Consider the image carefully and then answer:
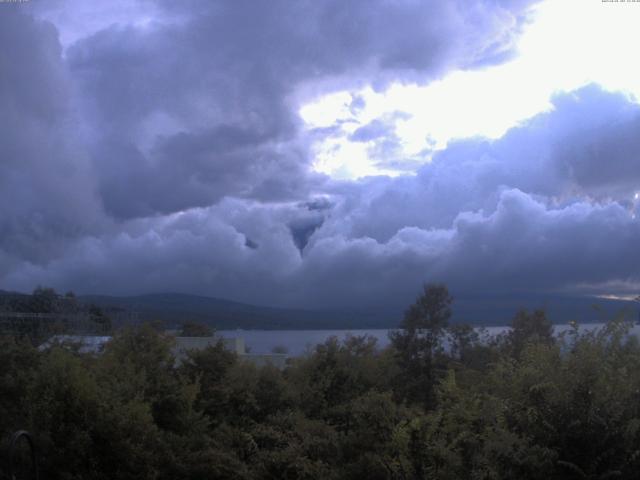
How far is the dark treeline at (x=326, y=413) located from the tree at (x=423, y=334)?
5.46 m

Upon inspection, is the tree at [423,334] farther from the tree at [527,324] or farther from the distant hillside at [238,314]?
the distant hillside at [238,314]

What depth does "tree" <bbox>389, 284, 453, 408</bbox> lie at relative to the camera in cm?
3772

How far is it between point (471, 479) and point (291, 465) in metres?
6.09

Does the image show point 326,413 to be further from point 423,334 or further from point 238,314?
point 238,314

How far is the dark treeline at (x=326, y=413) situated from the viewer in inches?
334

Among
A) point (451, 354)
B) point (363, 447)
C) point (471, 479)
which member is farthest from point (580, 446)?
point (451, 354)

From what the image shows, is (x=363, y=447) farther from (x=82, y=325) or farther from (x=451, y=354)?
(x=82, y=325)

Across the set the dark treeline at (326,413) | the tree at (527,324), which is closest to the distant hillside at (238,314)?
the tree at (527,324)

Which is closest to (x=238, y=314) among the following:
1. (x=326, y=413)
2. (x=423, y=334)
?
(x=423, y=334)

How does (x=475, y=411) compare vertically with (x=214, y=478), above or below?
above

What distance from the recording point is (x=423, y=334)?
40000 mm

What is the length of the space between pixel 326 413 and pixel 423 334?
20.9 meters

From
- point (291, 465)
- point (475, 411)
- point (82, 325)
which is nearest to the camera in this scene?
point (475, 411)

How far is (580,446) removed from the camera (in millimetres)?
8430
